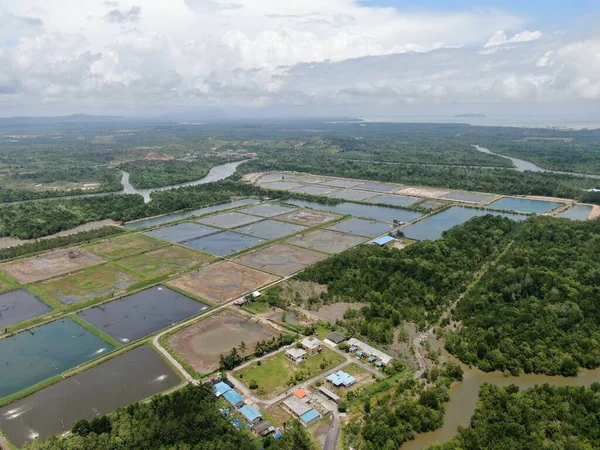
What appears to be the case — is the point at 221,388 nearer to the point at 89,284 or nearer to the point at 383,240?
the point at 89,284

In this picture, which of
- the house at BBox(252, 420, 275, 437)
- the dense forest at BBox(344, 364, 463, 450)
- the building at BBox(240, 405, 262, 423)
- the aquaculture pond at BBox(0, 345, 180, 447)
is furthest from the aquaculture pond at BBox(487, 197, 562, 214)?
the aquaculture pond at BBox(0, 345, 180, 447)

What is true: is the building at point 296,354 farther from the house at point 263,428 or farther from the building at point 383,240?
the building at point 383,240

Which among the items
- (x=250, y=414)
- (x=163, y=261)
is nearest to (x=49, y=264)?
(x=163, y=261)

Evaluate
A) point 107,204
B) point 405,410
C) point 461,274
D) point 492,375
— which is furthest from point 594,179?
point 107,204

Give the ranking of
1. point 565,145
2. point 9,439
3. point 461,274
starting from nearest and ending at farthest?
1. point 9,439
2. point 461,274
3. point 565,145

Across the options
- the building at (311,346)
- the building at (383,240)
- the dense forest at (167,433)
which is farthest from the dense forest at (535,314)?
the dense forest at (167,433)

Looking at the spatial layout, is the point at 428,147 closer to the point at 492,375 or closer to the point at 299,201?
the point at 299,201
